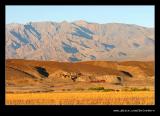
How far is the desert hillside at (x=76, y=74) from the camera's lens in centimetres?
9100

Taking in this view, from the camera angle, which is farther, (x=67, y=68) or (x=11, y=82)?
(x=67, y=68)

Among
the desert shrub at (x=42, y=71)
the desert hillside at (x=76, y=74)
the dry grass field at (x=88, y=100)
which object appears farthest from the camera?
the desert shrub at (x=42, y=71)

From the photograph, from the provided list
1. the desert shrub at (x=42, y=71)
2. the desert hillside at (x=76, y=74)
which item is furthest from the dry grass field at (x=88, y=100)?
the desert shrub at (x=42, y=71)

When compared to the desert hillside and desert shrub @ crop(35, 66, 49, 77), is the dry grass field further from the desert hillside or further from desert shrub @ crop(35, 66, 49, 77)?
desert shrub @ crop(35, 66, 49, 77)

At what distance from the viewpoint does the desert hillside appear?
91000 millimetres

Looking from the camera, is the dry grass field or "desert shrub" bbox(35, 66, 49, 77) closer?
the dry grass field

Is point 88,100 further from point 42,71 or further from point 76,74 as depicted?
point 42,71

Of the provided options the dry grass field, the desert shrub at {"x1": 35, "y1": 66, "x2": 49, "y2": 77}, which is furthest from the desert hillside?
the dry grass field

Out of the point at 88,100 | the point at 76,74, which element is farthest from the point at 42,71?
the point at 88,100

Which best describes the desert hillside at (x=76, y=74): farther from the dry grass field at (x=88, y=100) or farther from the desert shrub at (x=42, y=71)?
the dry grass field at (x=88, y=100)
